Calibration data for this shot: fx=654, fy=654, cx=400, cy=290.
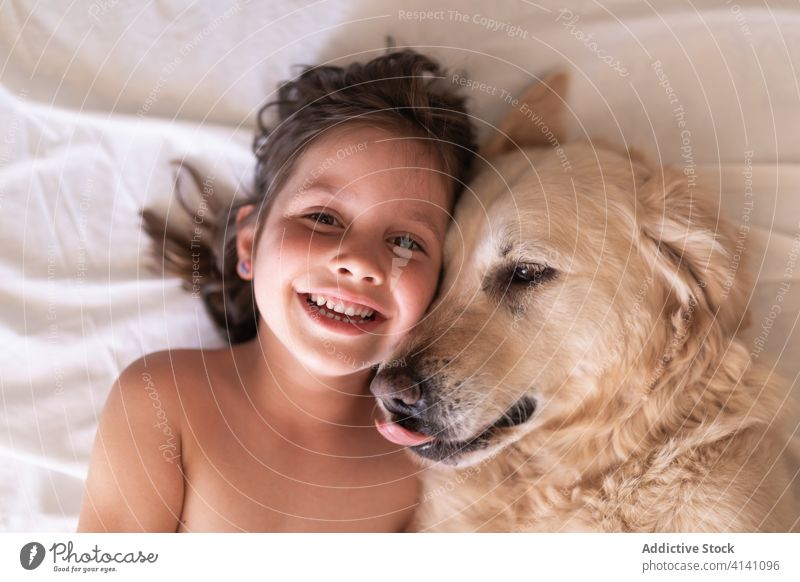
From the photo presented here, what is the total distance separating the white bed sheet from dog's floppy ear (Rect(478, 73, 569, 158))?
56 mm

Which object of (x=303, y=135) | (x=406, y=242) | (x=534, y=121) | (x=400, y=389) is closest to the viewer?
(x=400, y=389)

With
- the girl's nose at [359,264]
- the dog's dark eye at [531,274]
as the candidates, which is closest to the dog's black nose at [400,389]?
the girl's nose at [359,264]

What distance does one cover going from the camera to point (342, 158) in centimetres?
159

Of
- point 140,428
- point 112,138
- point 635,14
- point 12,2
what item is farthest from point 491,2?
point 140,428

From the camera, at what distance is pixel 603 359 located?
1.55 metres

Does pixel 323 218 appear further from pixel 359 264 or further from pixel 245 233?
pixel 245 233

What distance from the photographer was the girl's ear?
1.78 metres

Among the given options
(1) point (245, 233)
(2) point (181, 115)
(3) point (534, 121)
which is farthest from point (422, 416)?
(2) point (181, 115)

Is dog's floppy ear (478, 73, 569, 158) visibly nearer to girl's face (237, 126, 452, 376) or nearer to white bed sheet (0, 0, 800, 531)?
white bed sheet (0, 0, 800, 531)

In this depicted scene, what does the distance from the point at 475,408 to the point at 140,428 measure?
86 cm

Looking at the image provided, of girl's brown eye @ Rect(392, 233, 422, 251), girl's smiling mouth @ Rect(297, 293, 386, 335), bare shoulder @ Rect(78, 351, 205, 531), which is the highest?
girl's brown eye @ Rect(392, 233, 422, 251)

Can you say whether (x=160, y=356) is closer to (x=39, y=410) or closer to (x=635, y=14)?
(x=39, y=410)

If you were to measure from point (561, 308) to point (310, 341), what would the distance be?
1.98 feet

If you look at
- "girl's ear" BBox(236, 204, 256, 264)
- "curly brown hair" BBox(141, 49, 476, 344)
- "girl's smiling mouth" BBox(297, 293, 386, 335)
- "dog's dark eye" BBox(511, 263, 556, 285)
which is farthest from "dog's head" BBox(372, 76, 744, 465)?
"girl's ear" BBox(236, 204, 256, 264)
